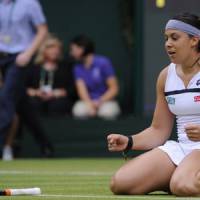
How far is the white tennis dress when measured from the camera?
25.3ft

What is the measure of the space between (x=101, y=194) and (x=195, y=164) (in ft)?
2.58

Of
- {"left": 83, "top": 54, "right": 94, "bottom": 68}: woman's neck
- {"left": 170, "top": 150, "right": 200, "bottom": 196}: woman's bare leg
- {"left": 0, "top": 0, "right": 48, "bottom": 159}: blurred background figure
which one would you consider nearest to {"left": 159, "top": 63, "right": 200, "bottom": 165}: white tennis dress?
{"left": 170, "top": 150, "right": 200, "bottom": 196}: woman's bare leg

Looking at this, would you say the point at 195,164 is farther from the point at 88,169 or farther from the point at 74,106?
the point at 74,106

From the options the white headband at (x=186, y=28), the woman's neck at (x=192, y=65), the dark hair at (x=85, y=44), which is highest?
the white headband at (x=186, y=28)

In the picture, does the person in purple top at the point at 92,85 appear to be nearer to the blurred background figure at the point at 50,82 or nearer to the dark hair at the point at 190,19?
the blurred background figure at the point at 50,82

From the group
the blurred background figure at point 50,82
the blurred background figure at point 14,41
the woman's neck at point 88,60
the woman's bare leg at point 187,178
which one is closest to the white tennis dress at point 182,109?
the woman's bare leg at point 187,178

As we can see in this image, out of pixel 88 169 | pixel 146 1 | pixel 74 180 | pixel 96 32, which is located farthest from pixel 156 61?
pixel 74 180

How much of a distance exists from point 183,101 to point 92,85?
698 cm

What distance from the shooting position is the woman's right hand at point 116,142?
745 cm

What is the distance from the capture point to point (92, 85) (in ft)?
48.1

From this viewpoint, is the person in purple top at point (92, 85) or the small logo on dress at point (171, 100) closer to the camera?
the small logo on dress at point (171, 100)

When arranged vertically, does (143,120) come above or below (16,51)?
below

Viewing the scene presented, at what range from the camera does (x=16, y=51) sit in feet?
43.1

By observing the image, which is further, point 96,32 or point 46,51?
point 96,32
